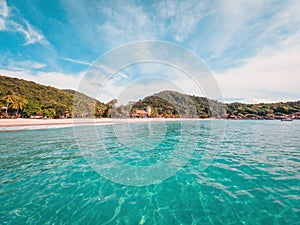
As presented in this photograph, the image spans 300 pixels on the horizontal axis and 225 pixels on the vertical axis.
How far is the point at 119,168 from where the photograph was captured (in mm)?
7660

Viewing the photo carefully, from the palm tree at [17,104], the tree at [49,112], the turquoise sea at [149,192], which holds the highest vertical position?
the palm tree at [17,104]

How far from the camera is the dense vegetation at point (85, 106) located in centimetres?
4369

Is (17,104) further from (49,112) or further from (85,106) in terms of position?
(85,106)

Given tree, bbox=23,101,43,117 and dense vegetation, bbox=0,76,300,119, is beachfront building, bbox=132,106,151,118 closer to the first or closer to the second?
dense vegetation, bbox=0,76,300,119

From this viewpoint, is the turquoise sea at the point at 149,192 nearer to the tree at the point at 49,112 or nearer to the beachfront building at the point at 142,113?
the tree at the point at 49,112

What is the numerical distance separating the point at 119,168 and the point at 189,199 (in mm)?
4117

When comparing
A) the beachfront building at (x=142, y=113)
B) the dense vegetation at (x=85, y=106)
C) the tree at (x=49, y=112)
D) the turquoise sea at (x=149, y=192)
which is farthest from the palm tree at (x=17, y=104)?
the turquoise sea at (x=149, y=192)

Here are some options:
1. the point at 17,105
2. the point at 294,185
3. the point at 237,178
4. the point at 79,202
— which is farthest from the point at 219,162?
the point at 17,105

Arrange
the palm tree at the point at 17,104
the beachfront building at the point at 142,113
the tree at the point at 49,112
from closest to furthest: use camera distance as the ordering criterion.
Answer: the palm tree at the point at 17,104 < the tree at the point at 49,112 < the beachfront building at the point at 142,113

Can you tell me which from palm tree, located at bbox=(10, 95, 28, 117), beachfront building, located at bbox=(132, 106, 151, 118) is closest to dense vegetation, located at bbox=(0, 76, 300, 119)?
palm tree, located at bbox=(10, 95, 28, 117)

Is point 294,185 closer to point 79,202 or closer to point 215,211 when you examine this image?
point 215,211

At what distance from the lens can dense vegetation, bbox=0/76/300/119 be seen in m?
43.7

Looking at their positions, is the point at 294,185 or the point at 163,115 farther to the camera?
the point at 163,115

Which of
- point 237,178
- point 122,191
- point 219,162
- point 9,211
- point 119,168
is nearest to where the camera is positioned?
point 9,211
